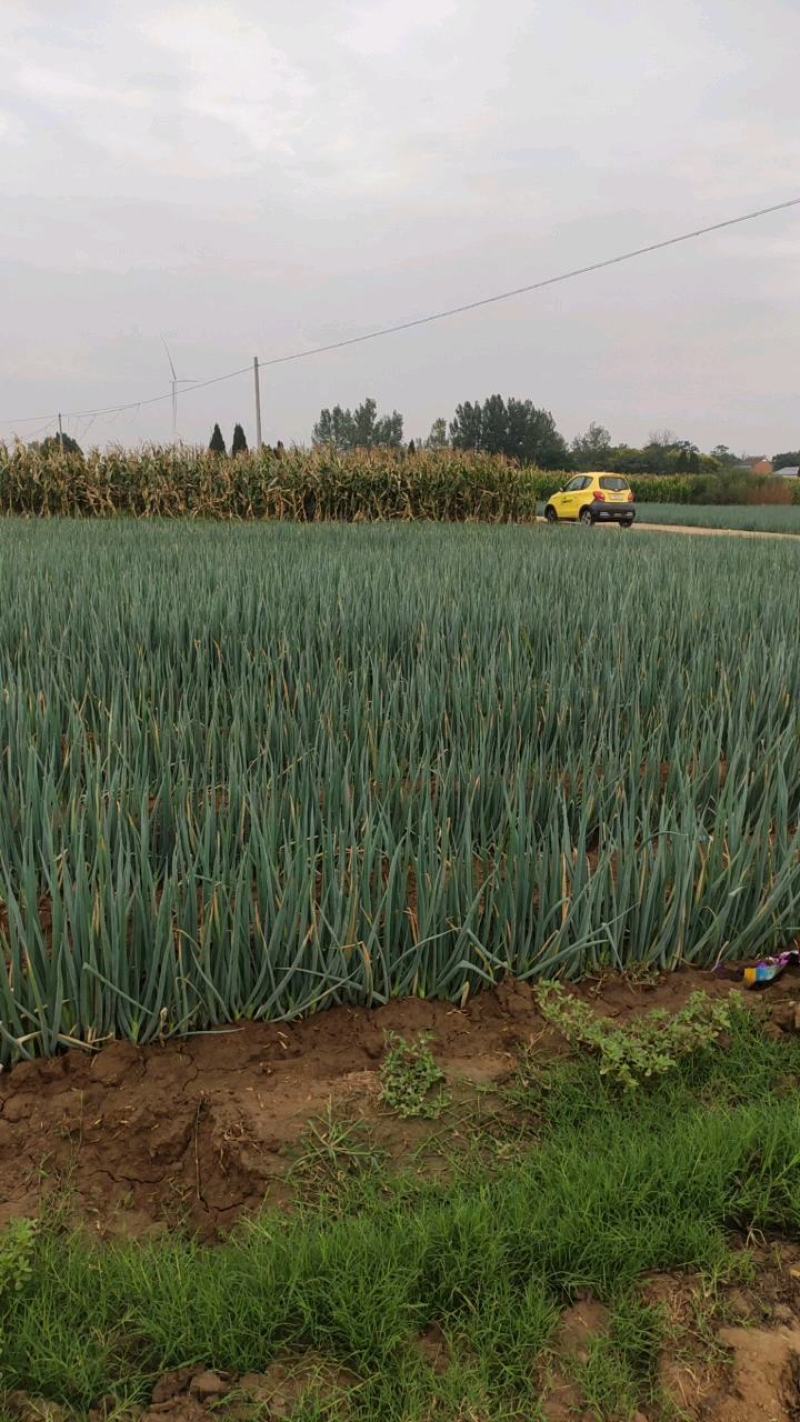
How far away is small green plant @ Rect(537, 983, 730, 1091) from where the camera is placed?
165cm

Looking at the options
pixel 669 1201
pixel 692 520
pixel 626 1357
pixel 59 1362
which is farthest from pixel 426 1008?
pixel 692 520

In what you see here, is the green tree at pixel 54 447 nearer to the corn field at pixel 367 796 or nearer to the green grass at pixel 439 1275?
the corn field at pixel 367 796

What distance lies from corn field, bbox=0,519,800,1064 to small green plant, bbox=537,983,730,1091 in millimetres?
110

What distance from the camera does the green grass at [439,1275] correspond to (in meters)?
1.11

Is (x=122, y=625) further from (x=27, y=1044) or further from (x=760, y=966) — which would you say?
(x=760, y=966)

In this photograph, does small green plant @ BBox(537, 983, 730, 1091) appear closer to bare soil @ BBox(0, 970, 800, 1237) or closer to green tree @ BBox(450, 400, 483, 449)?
bare soil @ BBox(0, 970, 800, 1237)

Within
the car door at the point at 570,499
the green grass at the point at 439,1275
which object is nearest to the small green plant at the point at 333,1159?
the green grass at the point at 439,1275

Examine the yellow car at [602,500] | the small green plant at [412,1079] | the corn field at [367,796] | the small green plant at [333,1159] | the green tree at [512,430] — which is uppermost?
the green tree at [512,430]

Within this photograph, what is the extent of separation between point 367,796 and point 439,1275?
1064 millimetres

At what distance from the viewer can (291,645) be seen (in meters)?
3.56

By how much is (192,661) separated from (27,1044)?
6.89 feet

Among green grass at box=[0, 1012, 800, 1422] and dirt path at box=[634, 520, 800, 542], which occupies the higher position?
dirt path at box=[634, 520, 800, 542]

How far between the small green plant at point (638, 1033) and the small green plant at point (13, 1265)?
3.17ft

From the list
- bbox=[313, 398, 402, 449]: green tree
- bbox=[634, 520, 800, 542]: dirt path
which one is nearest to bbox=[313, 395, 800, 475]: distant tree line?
bbox=[313, 398, 402, 449]: green tree
